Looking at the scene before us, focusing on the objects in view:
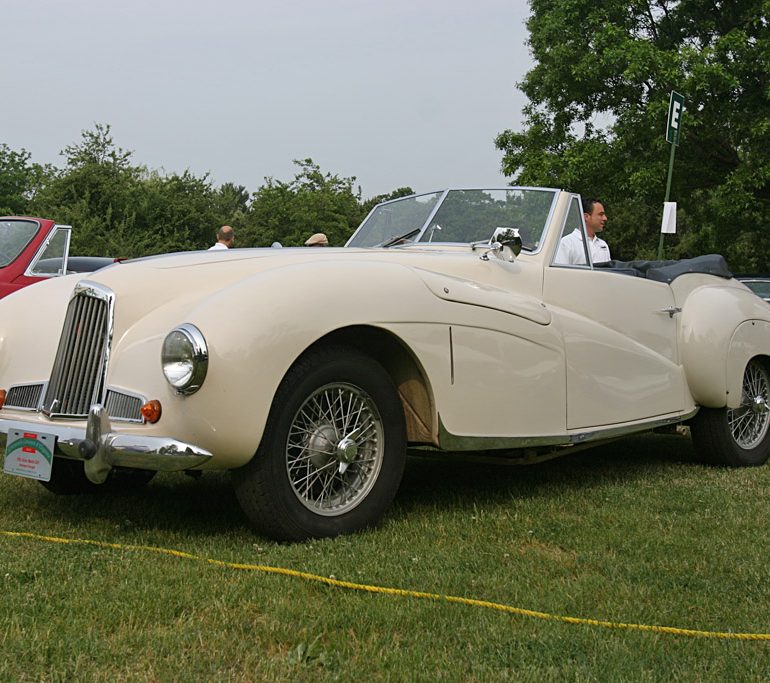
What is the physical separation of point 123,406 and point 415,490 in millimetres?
1967

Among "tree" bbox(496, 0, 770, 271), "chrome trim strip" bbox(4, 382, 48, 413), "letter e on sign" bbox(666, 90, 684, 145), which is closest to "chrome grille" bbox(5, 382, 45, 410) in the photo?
"chrome trim strip" bbox(4, 382, 48, 413)

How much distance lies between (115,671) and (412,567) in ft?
4.28

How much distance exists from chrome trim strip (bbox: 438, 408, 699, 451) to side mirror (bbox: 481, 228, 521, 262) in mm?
989

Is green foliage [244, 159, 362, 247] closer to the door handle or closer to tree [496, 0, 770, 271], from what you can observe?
tree [496, 0, 770, 271]

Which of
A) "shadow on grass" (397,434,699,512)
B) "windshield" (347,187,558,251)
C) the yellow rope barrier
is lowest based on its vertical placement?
"shadow on grass" (397,434,699,512)

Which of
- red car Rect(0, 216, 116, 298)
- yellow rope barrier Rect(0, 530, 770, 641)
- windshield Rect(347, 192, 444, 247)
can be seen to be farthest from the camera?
red car Rect(0, 216, 116, 298)

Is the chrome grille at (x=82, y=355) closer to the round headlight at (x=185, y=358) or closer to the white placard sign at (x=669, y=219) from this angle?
the round headlight at (x=185, y=358)

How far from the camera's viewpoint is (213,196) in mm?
40531

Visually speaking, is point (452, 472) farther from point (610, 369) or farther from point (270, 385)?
point (270, 385)

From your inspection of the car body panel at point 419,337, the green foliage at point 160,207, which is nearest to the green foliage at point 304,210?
the green foliage at point 160,207

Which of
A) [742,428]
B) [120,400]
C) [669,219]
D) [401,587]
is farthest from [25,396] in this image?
[669,219]

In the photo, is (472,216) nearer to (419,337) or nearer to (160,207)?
(419,337)

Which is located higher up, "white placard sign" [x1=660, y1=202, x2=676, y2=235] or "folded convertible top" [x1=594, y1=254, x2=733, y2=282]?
"white placard sign" [x1=660, y1=202, x2=676, y2=235]

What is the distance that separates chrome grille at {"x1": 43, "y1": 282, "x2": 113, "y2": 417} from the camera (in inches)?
151
